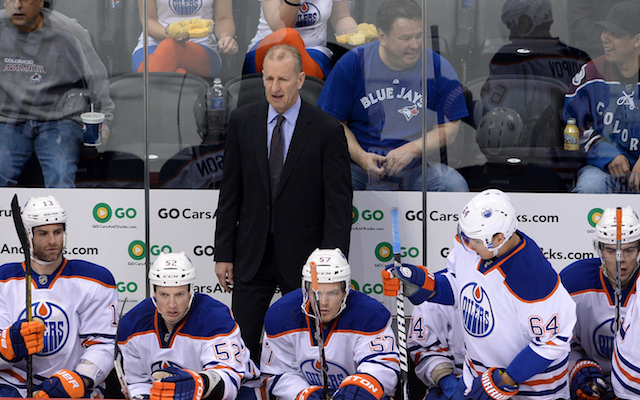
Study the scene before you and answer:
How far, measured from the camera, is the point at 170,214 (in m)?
4.64

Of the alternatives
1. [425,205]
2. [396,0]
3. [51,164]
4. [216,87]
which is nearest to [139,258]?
[51,164]

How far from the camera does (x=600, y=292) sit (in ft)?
11.9

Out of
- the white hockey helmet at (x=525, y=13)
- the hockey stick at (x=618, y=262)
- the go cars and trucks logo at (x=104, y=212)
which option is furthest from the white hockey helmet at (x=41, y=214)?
the white hockey helmet at (x=525, y=13)

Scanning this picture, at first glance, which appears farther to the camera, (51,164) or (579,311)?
(51,164)

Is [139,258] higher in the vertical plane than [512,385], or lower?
higher

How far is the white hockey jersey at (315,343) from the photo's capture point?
10.9 feet

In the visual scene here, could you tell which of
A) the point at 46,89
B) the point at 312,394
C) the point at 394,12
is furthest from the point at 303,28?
the point at 312,394

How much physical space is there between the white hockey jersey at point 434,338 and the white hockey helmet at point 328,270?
534 millimetres

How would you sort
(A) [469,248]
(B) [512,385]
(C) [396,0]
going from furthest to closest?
(C) [396,0] → (A) [469,248] → (B) [512,385]

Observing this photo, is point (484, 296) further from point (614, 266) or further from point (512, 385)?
point (614, 266)

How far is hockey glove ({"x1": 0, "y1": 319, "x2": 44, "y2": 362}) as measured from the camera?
3.39m

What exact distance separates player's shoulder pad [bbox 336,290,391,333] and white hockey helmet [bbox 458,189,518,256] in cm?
51

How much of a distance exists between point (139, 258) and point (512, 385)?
2.40m

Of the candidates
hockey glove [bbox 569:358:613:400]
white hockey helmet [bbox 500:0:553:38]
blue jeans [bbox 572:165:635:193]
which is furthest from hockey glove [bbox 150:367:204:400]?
white hockey helmet [bbox 500:0:553:38]
